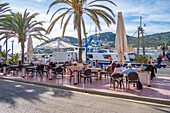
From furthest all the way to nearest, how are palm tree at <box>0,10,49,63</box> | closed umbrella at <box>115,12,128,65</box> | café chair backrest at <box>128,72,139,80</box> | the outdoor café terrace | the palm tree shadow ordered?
palm tree at <box>0,10,49,63</box>, closed umbrella at <box>115,12,128,65</box>, café chair backrest at <box>128,72,139,80</box>, the outdoor café terrace, the palm tree shadow

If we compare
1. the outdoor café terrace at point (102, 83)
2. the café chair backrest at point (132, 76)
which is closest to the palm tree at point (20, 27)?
the outdoor café terrace at point (102, 83)

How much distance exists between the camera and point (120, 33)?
1071 cm

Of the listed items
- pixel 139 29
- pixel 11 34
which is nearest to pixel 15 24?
pixel 11 34

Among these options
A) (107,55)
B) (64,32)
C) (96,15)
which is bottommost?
(107,55)

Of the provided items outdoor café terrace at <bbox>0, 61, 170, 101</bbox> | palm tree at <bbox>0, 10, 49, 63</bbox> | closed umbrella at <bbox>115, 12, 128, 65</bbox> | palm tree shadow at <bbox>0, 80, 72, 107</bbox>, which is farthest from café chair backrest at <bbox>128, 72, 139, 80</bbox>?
palm tree at <bbox>0, 10, 49, 63</bbox>

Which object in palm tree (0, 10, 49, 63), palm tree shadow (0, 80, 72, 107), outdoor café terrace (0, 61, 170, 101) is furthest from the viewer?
palm tree (0, 10, 49, 63)

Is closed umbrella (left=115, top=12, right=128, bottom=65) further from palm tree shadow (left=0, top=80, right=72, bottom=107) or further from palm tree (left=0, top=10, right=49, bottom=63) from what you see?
palm tree (left=0, top=10, right=49, bottom=63)

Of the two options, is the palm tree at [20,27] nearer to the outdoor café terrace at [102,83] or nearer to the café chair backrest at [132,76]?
the outdoor café terrace at [102,83]

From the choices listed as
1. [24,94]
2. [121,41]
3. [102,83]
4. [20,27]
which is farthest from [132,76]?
[20,27]

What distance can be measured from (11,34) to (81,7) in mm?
11971

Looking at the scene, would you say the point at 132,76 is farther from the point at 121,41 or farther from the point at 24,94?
the point at 24,94

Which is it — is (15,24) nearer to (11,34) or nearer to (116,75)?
(11,34)

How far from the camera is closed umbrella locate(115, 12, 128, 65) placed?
34.7ft

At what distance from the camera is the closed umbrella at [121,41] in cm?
1059
